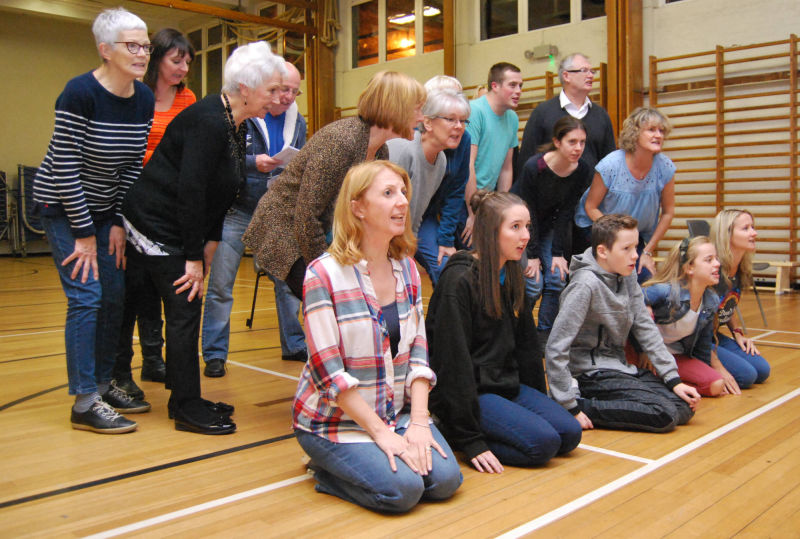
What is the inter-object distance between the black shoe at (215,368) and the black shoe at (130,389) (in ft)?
1.56

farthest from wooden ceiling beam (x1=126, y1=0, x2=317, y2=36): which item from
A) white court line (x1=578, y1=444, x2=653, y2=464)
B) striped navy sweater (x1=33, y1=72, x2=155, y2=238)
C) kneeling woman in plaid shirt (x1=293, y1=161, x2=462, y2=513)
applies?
white court line (x1=578, y1=444, x2=653, y2=464)

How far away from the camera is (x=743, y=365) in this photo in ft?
10.4

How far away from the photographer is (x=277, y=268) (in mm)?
2447

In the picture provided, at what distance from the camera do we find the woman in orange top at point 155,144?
2877 mm

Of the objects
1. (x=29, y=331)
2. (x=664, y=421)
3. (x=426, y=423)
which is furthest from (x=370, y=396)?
(x=29, y=331)

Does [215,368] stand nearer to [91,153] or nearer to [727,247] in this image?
[91,153]

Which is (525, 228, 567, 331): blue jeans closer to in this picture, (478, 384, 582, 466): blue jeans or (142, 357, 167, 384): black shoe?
(478, 384, 582, 466): blue jeans

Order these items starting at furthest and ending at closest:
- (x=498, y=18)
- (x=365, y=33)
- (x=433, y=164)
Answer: (x=365, y=33) → (x=498, y=18) → (x=433, y=164)

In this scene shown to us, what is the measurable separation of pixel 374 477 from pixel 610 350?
4.31 feet

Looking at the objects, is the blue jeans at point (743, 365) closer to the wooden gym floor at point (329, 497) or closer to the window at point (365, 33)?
the wooden gym floor at point (329, 497)

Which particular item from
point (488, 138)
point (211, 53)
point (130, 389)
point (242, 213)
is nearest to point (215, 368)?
point (130, 389)

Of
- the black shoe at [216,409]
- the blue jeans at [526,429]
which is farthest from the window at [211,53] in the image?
the blue jeans at [526,429]

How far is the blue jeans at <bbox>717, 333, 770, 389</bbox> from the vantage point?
314cm

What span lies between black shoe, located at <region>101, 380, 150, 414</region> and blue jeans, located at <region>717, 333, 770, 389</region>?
250 cm
